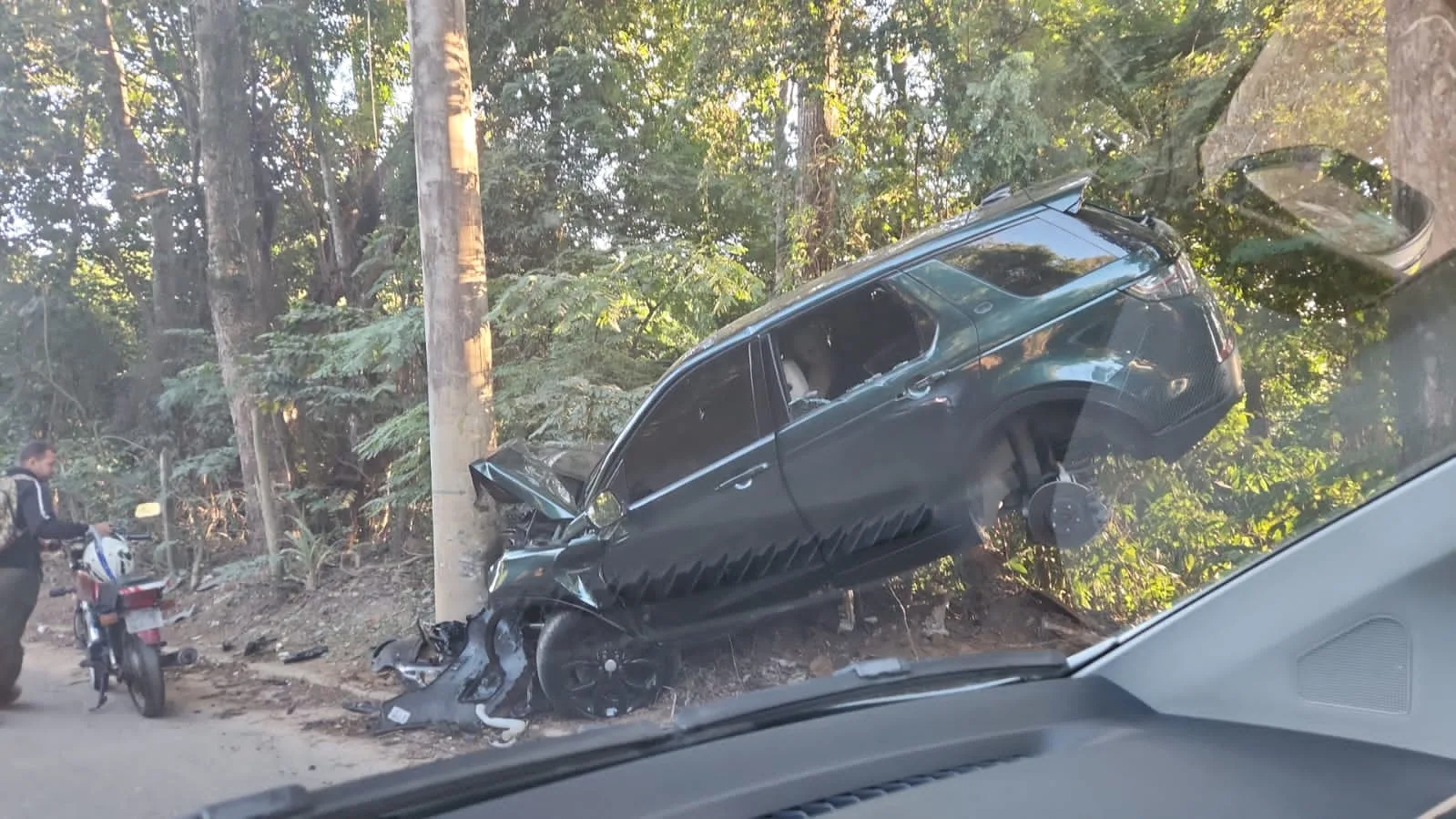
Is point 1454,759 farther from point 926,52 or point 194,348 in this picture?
point 926,52

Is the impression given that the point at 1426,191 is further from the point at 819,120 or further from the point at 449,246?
the point at 449,246

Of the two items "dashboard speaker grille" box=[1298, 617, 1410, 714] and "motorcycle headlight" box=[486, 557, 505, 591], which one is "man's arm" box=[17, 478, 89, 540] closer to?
"motorcycle headlight" box=[486, 557, 505, 591]

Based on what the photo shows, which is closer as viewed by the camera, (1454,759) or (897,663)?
(1454,759)

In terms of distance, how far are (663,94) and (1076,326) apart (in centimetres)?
436

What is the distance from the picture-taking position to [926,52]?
255 inches

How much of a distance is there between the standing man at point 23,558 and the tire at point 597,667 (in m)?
1.78

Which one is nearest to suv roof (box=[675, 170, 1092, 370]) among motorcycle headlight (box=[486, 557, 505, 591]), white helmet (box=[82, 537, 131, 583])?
motorcycle headlight (box=[486, 557, 505, 591])

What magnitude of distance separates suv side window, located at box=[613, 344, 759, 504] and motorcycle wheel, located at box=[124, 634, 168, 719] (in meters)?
1.87

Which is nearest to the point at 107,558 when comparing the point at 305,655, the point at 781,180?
the point at 305,655

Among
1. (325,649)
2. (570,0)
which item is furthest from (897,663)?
(570,0)

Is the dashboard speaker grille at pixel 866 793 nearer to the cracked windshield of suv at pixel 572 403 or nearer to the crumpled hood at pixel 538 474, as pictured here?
the cracked windshield of suv at pixel 572 403

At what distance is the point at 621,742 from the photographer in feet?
7.39

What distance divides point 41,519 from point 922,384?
323 centimetres

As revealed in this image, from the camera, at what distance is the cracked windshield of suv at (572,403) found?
131 inches
